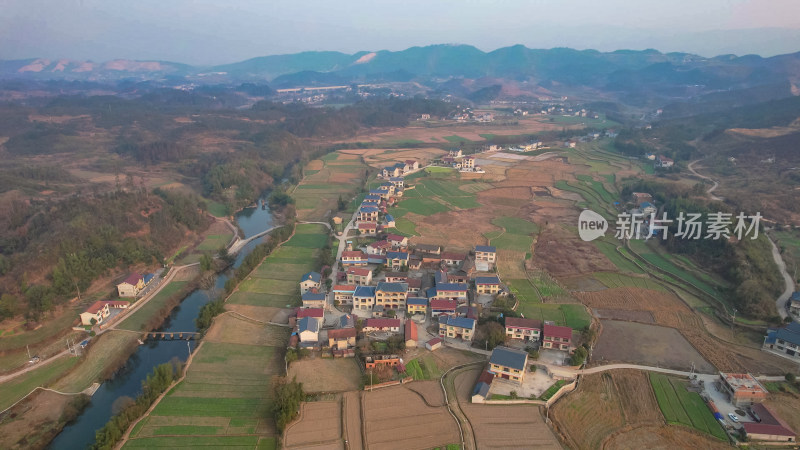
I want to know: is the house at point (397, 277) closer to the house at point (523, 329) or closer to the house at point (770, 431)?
the house at point (523, 329)

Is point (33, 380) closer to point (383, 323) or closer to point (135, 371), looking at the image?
point (135, 371)

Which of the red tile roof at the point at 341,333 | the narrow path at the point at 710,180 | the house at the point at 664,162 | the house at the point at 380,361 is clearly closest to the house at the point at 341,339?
the red tile roof at the point at 341,333

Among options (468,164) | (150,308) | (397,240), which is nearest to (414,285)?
(397,240)

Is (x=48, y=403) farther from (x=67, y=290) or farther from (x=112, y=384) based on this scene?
(x=67, y=290)

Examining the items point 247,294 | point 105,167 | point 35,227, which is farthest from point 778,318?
point 105,167

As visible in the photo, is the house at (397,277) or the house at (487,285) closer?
the house at (487,285)
